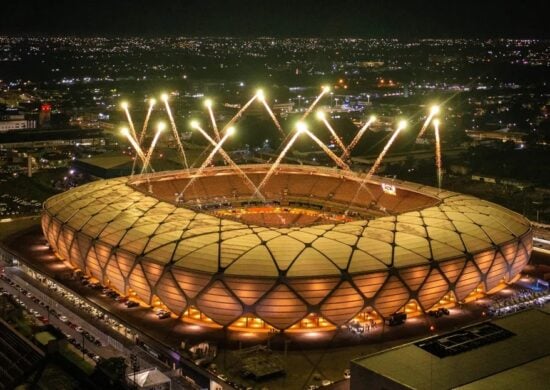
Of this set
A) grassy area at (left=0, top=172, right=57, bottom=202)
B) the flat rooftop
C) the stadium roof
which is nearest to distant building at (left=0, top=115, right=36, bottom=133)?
grassy area at (left=0, top=172, right=57, bottom=202)

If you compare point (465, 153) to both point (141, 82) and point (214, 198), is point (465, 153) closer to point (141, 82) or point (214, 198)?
point (214, 198)

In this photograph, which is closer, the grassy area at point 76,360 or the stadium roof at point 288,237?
the grassy area at point 76,360

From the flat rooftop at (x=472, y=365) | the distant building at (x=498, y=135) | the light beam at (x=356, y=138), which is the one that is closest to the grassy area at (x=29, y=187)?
the light beam at (x=356, y=138)

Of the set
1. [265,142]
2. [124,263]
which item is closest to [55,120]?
[265,142]

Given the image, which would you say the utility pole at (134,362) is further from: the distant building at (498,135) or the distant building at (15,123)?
the distant building at (15,123)

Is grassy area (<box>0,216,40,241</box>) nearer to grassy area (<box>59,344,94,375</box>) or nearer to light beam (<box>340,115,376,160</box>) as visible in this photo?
grassy area (<box>59,344,94,375</box>)

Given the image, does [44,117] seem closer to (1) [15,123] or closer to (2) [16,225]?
(1) [15,123]
